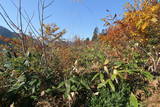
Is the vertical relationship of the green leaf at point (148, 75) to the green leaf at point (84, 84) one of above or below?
below

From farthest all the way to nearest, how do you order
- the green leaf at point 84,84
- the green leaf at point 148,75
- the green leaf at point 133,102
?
the green leaf at point 148,75
the green leaf at point 84,84
the green leaf at point 133,102

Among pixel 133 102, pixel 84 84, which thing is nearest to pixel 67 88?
pixel 84 84

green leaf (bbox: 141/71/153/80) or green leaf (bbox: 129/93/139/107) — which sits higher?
green leaf (bbox: 141/71/153/80)

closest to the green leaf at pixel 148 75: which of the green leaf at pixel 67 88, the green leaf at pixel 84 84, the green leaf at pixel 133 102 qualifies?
the green leaf at pixel 133 102

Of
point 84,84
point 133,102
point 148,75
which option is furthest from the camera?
point 148,75

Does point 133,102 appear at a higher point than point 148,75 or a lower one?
lower

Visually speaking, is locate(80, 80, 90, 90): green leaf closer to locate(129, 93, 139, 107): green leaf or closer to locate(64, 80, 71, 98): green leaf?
locate(64, 80, 71, 98): green leaf

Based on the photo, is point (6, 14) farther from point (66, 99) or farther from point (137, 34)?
point (137, 34)

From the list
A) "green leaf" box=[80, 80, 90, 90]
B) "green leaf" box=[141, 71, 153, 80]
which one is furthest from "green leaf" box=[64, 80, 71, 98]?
"green leaf" box=[141, 71, 153, 80]

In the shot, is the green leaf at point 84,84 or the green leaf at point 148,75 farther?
the green leaf at point 148,75

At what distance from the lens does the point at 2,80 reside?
1761 millimetres

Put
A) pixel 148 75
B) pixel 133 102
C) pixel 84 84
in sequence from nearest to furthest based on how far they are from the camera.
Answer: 1. pixel 133 102
2. pixel 84 84
3. pixel 148 75

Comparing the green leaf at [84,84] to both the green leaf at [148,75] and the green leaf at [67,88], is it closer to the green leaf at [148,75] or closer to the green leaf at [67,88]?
the green leaf at [67,88]

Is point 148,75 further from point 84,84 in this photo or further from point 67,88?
point 67,88
